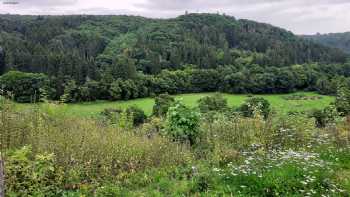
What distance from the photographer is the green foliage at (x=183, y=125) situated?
28.5 feet

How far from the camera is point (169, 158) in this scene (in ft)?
23.8

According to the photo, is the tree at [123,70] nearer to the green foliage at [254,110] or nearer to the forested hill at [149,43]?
the forested hill at [149,43]

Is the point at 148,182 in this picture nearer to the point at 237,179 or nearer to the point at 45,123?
the point at 237,179

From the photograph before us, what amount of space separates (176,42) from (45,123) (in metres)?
129

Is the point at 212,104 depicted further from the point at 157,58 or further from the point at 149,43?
the point at 149,43

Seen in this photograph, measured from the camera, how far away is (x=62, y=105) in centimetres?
831

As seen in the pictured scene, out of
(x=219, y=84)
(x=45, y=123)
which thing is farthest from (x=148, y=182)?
(x=219, y=84)

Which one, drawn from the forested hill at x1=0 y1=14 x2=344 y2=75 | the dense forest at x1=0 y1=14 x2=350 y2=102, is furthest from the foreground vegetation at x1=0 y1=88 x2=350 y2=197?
the forested hill at x1=0 y1=14 x2=344 y2=75

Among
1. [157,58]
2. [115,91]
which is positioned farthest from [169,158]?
[157,58]

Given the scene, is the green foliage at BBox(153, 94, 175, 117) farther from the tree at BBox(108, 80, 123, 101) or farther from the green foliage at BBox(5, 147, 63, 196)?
the tree at BBox(108, 80, 123, 101)

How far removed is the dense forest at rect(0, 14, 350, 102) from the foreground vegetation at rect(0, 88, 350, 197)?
111ft

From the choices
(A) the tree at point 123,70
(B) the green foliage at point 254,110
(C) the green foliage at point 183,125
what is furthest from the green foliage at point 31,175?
(A) the tree at point 123,70

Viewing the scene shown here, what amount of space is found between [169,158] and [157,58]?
104180mm

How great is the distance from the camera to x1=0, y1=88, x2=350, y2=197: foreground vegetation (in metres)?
5.89
